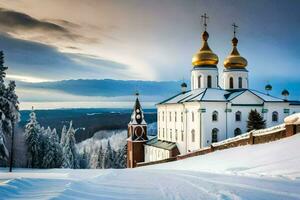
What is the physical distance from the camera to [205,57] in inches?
1943

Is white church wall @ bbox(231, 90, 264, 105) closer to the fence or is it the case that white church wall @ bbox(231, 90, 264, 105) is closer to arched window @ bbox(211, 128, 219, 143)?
arched window @ bbox(211, 128, 219, 143)

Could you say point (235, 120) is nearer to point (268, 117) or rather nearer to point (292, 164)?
point (268, 117)

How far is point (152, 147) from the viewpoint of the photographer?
179 ft

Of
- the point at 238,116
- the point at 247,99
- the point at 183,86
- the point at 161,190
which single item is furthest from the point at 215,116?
the point at 161,190

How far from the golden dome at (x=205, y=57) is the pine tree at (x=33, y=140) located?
2270 centimetres

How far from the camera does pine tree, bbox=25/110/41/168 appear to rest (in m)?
44.4

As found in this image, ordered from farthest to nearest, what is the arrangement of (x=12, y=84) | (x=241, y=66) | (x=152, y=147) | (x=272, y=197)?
(x=152, y=147)
(x=241, y=66)
(x=12, y=84)
(x=272, y=197)

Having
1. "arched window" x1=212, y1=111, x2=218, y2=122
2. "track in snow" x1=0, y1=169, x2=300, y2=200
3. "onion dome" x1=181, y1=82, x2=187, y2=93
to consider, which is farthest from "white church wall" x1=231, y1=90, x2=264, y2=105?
"track in snow" x1=0, y1=169, x2=300, y2=200

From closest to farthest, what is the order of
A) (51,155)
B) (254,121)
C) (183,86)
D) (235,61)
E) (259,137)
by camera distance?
(259,137) → (254,121) → (51,155) → (235,61) → (183,86)

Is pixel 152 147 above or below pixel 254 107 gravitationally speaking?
below

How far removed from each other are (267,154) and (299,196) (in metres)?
9.25

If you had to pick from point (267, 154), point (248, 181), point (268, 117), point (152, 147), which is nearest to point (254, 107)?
point (268, 117)

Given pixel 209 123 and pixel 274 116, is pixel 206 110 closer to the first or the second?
pixel 209 123

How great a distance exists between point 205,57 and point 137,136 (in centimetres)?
1779
